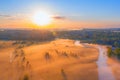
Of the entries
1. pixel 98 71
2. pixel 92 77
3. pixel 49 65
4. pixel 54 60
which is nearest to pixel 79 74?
pixel 92 77

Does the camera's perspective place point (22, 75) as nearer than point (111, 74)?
Yes

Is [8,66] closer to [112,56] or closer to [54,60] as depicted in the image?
[54,60]

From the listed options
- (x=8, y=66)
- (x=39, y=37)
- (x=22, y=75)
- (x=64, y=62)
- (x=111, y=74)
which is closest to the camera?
(x=22, y=75)

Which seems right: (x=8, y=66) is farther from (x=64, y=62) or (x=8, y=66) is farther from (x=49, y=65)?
(x=64, y=62)

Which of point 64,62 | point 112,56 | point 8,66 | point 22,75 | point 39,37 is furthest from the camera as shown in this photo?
point 39,37

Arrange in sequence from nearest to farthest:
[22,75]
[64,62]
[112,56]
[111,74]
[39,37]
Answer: [22,75]
[111,74]
[64,62]
[112,56]
[39,37]

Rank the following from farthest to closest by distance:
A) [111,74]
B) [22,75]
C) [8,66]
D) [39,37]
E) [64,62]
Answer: [39,37]
[64,62]
[8,66]
[111,74]
[22,75]

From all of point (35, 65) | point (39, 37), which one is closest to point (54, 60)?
point (35, 65)

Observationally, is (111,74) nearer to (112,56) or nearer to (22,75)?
(22,75)

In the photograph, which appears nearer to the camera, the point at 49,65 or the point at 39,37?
the point at 49,65
